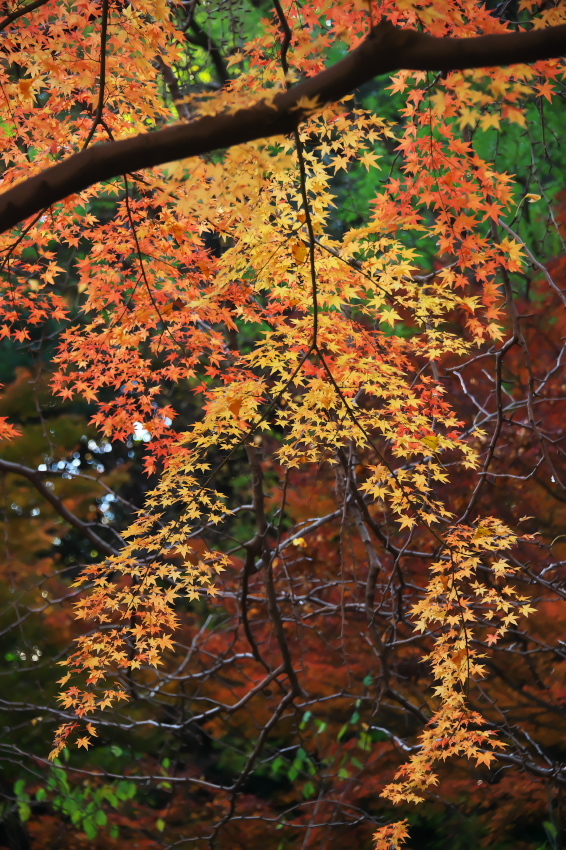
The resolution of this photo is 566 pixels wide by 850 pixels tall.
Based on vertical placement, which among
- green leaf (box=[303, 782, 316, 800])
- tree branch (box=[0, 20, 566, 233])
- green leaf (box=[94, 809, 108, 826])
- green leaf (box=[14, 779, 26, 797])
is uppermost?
tree branch (box=[0, 20, 566, 233])

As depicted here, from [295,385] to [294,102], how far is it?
2294 millimetres

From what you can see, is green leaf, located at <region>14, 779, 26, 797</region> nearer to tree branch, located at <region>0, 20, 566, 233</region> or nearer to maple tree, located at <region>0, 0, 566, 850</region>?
maple tree, located at <region>0, 0, 566, 850</region>

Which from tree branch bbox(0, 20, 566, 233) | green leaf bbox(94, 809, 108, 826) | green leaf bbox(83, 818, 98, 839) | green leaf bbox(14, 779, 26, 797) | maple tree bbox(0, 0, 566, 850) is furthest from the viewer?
green leaf bbox(14, 779, 26, 797)

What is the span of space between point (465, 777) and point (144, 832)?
2319 millimetres

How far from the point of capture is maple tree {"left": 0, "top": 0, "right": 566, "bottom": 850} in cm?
257

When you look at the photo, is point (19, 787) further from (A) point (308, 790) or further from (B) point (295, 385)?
(B) point (295, 385)

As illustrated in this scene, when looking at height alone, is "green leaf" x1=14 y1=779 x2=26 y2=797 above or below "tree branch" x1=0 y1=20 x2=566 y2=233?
below

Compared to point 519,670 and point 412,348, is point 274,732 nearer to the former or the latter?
point 519,670

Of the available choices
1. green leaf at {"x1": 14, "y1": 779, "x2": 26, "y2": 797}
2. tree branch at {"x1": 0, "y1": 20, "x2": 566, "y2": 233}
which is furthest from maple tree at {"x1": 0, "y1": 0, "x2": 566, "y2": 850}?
green leaf at {"x1": 14, "y1": 779, "x2": 26, "y2": 797}

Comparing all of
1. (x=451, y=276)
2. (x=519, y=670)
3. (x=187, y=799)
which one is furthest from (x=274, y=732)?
(x=451, y=276)

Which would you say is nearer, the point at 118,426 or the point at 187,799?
the point at 118,426

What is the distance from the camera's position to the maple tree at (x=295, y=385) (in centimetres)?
257

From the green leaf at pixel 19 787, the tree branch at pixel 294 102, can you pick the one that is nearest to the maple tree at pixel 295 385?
the tree branch at pixel 294 102

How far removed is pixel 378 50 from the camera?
1.83m
